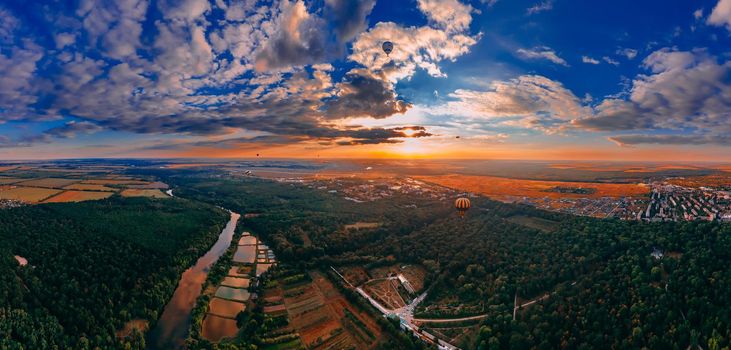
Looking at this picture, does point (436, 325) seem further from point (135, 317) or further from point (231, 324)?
point (135, 317)

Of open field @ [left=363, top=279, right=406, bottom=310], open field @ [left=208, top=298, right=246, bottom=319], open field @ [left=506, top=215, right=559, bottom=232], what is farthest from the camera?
open field @ [left=506, top=215, right=559, bottom=232]

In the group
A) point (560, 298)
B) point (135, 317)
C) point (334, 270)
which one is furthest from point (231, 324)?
point (560, 298)

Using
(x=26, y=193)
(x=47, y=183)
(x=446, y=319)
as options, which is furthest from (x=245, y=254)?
(x=47, y=183)

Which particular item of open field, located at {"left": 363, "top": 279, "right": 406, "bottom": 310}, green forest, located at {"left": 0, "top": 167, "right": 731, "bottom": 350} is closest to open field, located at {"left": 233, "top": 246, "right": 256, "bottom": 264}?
green forest, located at {"left": 0, "top": 167, "right": 731, "bottom": 350}

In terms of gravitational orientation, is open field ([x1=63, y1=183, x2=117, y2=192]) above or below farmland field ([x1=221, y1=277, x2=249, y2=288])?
above

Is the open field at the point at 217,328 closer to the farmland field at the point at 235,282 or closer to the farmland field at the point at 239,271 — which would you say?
the farmland field at the point at 235,282

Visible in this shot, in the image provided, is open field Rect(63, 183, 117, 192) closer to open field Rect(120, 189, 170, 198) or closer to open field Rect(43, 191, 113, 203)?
open field Rect(120, 189, 170, 198)
